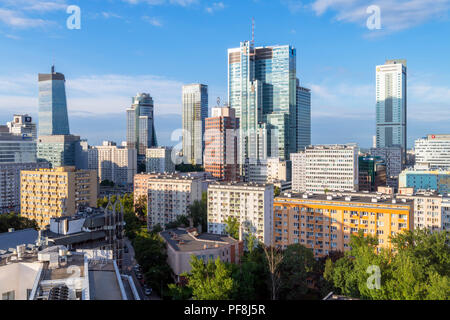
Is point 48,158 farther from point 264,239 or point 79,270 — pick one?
point 79,270

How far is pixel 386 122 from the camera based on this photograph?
83.3 meters

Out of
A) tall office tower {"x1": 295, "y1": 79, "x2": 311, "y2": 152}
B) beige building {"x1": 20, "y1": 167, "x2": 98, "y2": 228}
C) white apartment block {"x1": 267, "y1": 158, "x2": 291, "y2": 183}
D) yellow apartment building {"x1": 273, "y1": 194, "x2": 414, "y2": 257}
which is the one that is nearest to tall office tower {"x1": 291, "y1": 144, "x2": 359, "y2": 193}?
white apartment block {"x1": 267, "y1": 158, "x2": 291, "y2": 183}

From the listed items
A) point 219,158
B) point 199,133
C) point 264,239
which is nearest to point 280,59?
point 199,133

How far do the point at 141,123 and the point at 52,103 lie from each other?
73.2 ft

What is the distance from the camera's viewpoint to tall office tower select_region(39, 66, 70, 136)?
66500 mm

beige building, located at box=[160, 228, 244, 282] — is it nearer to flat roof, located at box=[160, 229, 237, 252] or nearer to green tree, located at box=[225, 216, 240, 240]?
flat roof, located at box=[160, 229, 237, 252]

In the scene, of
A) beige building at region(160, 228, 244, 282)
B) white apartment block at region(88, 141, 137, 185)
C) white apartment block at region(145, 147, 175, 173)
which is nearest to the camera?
beige building at region(160, 228, 244, 282)

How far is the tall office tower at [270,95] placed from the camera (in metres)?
58.3

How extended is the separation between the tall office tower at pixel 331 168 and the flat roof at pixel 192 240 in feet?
74.9

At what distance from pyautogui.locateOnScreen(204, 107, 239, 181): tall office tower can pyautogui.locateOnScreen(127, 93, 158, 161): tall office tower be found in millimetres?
39331

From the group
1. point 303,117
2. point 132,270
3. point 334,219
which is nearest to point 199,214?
point 132,270

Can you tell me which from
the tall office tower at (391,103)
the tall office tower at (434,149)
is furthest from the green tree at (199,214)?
the tall office tower at (391,103)

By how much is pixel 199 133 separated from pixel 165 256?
49.1 metres
